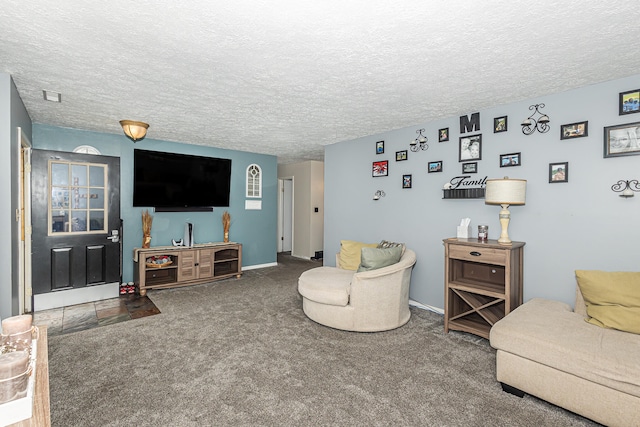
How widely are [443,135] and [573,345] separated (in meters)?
2.54

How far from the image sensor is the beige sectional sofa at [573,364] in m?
1.78

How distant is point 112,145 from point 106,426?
4064 mm

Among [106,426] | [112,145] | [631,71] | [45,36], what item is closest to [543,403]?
[631,71]

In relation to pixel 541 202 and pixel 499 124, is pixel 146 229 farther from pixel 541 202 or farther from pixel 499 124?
pixel 541 202

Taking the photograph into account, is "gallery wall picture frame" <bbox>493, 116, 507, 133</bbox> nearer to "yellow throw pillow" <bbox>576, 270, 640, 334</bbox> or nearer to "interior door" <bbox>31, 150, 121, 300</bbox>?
"yellow throw pillow" <bbox>576, 270, 640, 334</bbox>

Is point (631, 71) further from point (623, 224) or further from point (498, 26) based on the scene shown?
point (498, 26)

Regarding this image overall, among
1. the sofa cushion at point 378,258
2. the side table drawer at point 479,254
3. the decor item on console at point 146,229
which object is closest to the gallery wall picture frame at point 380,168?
the sofa cushion at point 378,258

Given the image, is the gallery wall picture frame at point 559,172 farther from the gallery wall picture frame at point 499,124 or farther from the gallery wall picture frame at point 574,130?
the gallery wall picture frame at point 499,124

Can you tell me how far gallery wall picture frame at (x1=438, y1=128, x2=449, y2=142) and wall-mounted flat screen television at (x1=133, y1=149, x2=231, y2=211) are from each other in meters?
3.69

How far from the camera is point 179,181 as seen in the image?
5.23 meters

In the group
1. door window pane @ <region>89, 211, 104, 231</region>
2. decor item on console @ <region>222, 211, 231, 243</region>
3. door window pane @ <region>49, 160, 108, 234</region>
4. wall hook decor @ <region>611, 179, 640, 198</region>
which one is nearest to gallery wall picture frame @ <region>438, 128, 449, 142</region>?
wall hook decor @ <region>611, 179, 640, 198</region>

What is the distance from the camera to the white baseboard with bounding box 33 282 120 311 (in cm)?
395

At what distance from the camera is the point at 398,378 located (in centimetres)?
238

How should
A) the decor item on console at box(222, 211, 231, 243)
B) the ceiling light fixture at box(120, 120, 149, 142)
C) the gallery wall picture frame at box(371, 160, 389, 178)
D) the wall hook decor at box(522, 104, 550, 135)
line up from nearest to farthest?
the wall hook decor at box(522, 104, 550, 135) → the ceiling light fixture at box(120, 120, 149, 142) → the gallery wall picture frame at box(371, 160, 389, 178) → the decor item on console at box(222, 211, 231, 243)
